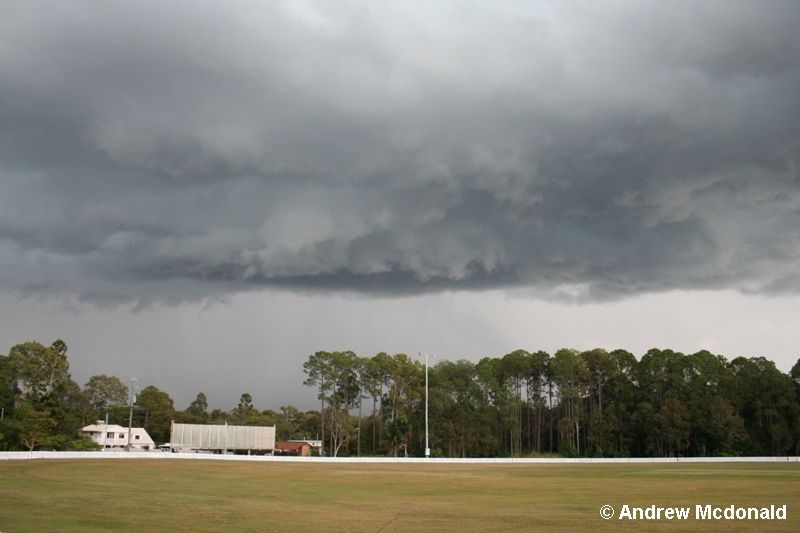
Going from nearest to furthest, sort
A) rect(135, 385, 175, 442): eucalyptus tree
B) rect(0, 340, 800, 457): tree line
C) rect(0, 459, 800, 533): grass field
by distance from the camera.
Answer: rect(0, 459, 800, 533): grass field
rect(0, 340, 800, 457): tree line
rect(135, 385, 175, 442): eucalyptus tree

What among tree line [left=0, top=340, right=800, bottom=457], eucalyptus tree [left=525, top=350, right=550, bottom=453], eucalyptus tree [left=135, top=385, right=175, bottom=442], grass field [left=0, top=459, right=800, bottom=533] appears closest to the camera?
grass field [left=0, top=459, right=800, bottom=533]

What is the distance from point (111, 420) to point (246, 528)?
174329 mm

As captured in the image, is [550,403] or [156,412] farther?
[156,412]

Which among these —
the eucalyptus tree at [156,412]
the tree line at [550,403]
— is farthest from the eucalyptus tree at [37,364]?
the eucalyptus tree at [156,412]

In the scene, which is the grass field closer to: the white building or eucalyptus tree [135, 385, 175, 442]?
the white building

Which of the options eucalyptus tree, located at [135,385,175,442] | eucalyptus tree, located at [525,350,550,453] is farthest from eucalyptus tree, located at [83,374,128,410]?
eucalyptus tree, located at [525,350,550,453]

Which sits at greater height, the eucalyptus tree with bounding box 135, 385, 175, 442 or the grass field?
the grass field

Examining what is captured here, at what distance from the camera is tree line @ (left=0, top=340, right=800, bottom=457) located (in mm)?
116812

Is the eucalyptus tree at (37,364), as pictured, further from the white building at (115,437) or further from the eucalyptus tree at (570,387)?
the eucalyptus tree at (570,387)

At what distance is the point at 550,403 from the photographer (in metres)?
139

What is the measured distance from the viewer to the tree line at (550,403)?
11681 centimetres

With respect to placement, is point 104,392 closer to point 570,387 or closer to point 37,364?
point 37,364

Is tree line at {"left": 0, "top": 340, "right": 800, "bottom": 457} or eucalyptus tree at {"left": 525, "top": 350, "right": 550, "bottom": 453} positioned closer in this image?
tree line at {"left": 0, "top": 340, "right": 800, "bottom": 457}

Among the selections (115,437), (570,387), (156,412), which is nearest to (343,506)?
(570,387)
